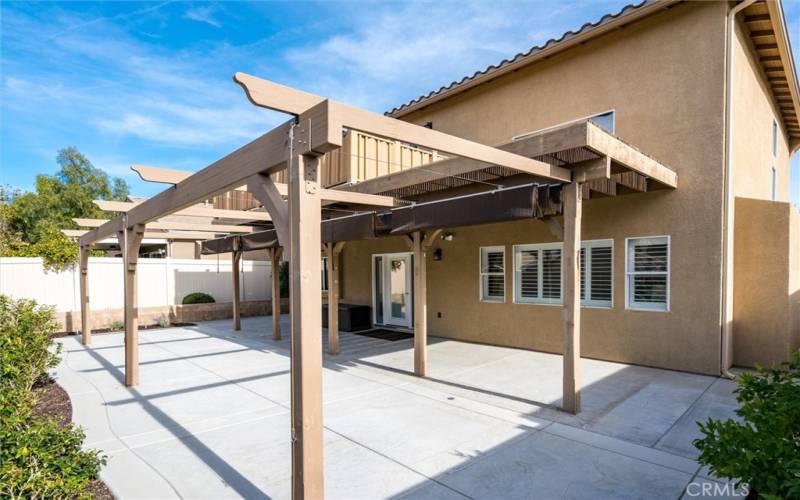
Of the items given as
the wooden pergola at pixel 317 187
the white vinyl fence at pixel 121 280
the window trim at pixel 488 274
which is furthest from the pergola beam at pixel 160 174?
the white vinyl fence at pixel 121 280

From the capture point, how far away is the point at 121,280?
1227cm

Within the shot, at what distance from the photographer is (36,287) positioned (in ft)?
36.0

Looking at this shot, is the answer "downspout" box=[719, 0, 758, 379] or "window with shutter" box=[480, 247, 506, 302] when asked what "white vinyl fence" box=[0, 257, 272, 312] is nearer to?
"window with shutter" box=[480, 247, 506, 302]

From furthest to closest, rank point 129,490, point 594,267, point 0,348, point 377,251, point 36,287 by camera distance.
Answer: point 377,251
point 36,287
point 594,267
point 0,348
point 129,490

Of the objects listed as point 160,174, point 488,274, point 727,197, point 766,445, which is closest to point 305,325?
point 766,445

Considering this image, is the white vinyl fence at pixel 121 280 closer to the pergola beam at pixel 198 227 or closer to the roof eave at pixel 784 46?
the pergola beam at pixel 198 227

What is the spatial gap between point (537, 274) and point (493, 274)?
978mm

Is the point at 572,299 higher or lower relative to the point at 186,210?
lower

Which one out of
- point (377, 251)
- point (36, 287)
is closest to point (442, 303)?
point (377, 251)

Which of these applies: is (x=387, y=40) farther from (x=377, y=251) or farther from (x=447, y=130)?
(x=377, y=251)

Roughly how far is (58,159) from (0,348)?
37.8 meters

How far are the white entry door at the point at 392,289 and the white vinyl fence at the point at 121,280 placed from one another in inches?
225

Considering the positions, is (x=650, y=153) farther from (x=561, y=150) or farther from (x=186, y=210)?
(x=186, y=210)

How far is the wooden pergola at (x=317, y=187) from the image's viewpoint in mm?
2680
